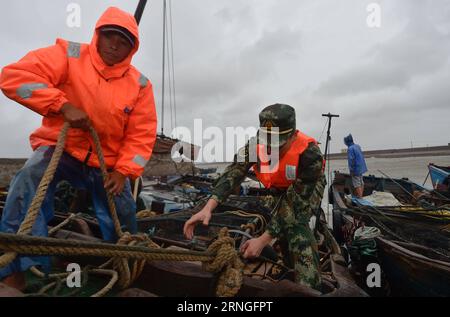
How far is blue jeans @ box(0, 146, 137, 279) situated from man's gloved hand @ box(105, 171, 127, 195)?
0.22 m

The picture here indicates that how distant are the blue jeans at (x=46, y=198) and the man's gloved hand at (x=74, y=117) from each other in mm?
447

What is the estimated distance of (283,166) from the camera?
114 inches

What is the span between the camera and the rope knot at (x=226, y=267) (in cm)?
193

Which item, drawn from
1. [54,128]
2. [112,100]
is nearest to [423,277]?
[112,100]

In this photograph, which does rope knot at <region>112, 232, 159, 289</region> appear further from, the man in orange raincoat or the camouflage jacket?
the camouflage jacket

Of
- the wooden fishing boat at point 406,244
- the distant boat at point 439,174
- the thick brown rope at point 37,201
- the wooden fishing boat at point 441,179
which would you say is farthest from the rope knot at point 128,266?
the distant boat at point 439,174

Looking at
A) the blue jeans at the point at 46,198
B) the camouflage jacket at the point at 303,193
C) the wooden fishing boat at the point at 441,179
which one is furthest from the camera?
the wooden fishing boat at the point at 441,179

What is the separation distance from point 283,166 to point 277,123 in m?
0.45

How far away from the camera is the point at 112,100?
2543mm

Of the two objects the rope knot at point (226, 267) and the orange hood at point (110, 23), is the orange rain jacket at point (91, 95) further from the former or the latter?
the rope knot at point (226, 267)

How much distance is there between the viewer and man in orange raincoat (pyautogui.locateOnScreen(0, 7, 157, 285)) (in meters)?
2.16

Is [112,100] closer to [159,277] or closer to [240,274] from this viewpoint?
[159,277]

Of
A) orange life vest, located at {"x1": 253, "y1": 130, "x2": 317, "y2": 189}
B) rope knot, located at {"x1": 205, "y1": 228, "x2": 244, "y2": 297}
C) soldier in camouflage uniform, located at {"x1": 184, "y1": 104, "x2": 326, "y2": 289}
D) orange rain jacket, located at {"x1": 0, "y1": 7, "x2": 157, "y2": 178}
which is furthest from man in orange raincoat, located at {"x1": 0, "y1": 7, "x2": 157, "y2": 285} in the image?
orange life vest, located at {"x1": 253, "y1": 130, "x2": 317, "y2": 189}

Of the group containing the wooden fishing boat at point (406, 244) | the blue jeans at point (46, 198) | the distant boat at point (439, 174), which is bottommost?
the wooden fishing boat at point (406, 244)
